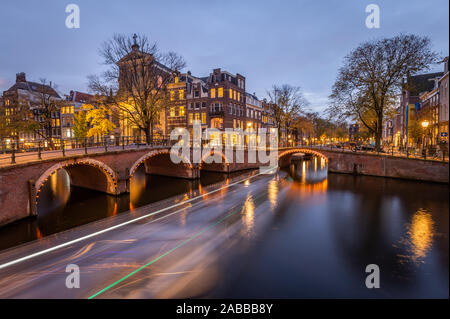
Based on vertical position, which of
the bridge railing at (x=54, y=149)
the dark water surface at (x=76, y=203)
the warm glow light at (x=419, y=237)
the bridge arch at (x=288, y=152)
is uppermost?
the bridge railing at (x=54, y=149)

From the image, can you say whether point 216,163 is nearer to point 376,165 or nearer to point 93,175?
point 93,175

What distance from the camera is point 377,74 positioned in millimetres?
25875

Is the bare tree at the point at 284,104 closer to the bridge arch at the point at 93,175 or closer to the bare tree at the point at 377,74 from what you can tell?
the bare tree at the point at 377,74

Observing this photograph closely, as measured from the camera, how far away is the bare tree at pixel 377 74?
2342cm

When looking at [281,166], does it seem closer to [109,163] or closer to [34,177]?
[109,163]

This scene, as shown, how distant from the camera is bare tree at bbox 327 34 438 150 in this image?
76.8 ft

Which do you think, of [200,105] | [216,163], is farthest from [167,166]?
[200,105]

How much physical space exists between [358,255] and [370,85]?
25556mm

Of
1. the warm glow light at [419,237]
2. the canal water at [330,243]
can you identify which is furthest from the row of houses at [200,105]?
the warm glow light at [419,237]

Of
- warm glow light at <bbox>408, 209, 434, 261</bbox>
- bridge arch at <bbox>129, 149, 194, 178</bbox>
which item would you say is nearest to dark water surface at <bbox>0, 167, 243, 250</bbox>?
bridge arch at <bbox>129, 149, 194, 178</bbox>

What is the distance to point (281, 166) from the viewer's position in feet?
125

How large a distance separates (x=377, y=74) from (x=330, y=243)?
2423 centimetres

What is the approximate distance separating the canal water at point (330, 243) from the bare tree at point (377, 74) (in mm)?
14134
